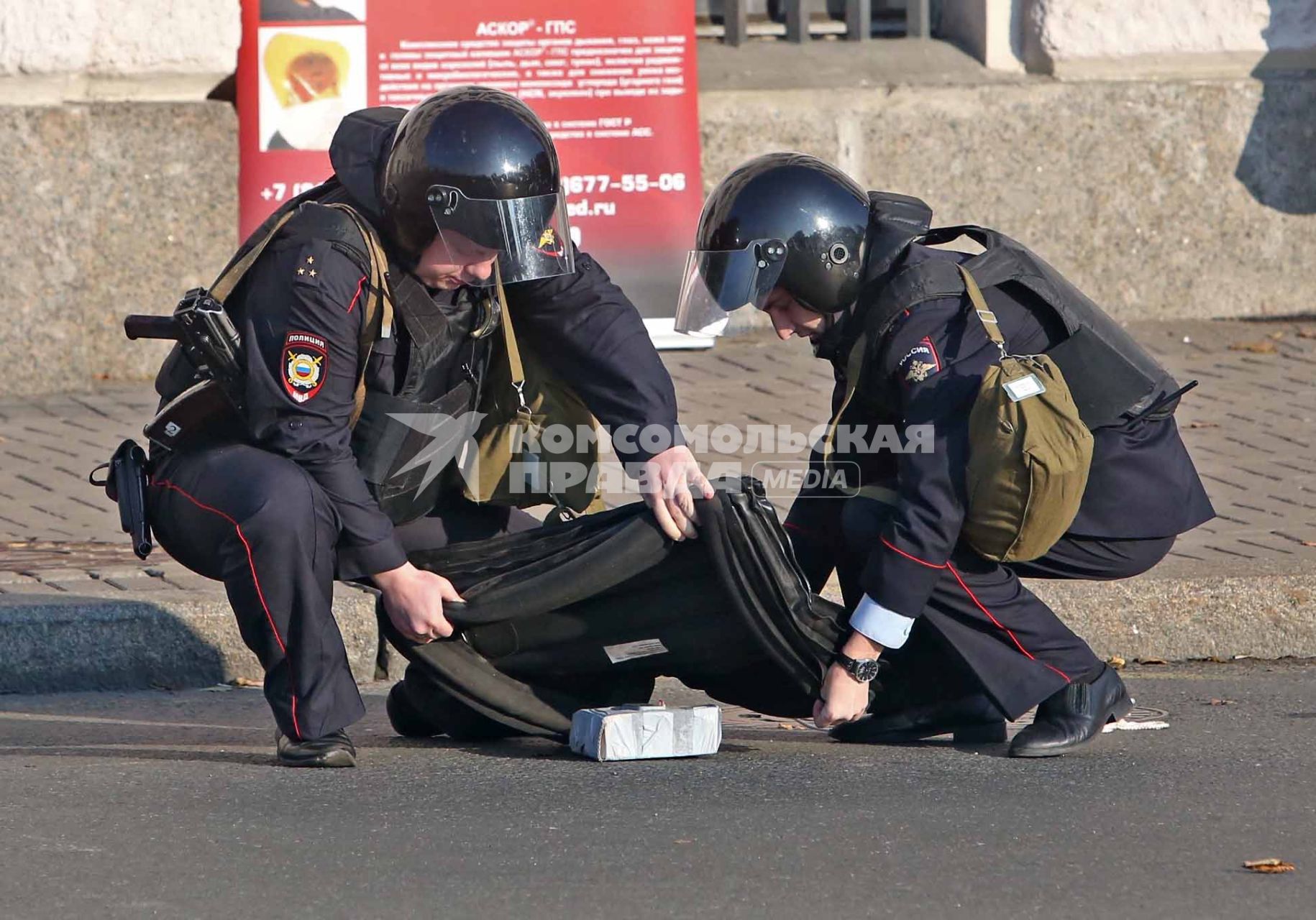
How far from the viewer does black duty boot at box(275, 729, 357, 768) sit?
3520mm

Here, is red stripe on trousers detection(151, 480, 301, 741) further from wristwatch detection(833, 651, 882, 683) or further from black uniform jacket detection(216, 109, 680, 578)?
wristwatch detection(833, 651, 882, 683)

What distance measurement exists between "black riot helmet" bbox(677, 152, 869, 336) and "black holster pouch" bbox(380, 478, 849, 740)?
15.5 inches

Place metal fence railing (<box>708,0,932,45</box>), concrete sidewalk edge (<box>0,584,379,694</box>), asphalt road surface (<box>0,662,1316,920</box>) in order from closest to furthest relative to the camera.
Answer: asphalt road surface (<box>0,662,1316,920</box>)
concrete sidewalk edge (<box>0,584,379,694</box>)
metal fence railing (<box>708,0,932,45</box>)

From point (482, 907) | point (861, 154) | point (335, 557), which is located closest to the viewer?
point (482, 907)

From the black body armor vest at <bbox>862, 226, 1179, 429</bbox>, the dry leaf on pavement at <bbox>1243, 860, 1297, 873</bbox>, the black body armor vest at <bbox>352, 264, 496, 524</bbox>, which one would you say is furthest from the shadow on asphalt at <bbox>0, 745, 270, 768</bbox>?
the dry leaf on pavement at <bbox>1243, 860, 1297, 873</bbox>

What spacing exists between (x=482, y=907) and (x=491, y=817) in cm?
49

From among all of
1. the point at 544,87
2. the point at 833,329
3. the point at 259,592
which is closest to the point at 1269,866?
the point at 833,329

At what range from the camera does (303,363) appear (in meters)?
3.43

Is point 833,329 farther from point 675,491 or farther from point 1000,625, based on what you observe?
point 1000,625

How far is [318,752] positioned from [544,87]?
4244 millimetres

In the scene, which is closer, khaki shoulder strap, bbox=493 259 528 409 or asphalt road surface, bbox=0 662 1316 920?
asphalt road surface, bbox=0 662 1316 920

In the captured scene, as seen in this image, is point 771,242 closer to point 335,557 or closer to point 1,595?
point 335,557

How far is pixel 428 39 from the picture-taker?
714 cm

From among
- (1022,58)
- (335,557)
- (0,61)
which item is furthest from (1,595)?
(1022,58)
